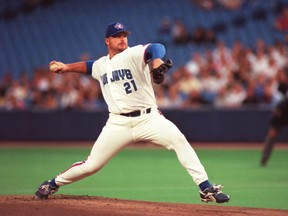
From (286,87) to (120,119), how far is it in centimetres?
601

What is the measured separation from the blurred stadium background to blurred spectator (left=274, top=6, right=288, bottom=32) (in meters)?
0.12

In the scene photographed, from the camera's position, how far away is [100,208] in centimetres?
698

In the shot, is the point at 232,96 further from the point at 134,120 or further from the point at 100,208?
the point at 100,208

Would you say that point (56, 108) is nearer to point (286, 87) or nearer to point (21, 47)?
point (21, 47)

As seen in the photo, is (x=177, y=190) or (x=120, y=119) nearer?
(x=120, y=119)

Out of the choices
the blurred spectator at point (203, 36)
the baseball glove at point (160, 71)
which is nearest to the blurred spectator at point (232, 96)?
the blurred spectator at point (203, 36)

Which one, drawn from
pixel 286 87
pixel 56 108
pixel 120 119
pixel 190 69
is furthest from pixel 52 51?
pixel 120 119

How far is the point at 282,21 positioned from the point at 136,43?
479cm

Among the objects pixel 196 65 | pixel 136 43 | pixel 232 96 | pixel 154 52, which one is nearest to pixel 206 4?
pixel 136 43

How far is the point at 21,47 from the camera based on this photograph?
912 inches

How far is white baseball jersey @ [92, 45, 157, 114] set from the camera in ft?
24.2

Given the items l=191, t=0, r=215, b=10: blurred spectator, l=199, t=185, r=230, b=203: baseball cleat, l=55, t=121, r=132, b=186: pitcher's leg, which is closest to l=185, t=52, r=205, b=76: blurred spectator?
l=191, t=0, r=215, b=10: blurred spectator

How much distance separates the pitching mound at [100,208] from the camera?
6750mm

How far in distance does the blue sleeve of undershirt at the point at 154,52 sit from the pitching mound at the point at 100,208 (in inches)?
63.0
